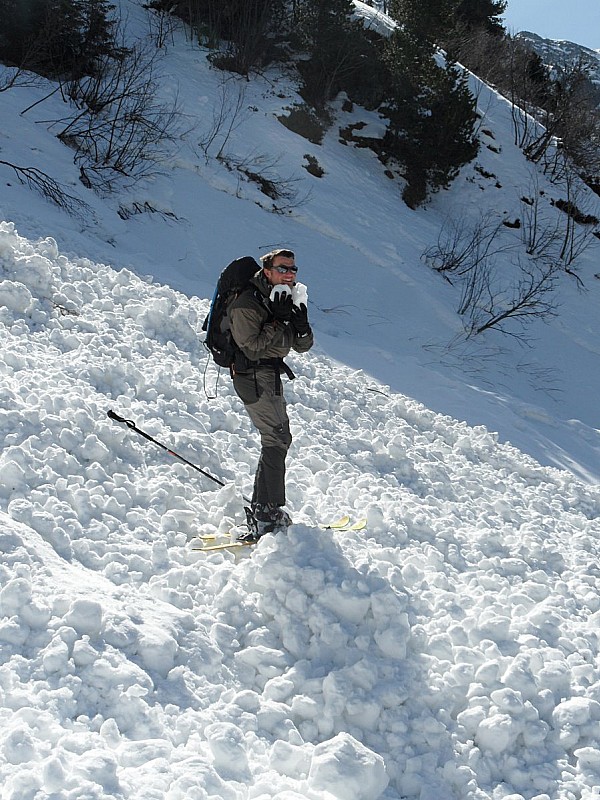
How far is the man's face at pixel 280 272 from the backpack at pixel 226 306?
0.15 metres

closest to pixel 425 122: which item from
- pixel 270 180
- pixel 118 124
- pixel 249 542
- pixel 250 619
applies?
pixel 270 180

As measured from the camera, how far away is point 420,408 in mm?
8094

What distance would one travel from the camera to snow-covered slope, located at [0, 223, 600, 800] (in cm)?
262

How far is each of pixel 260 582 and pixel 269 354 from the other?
4.15 ft

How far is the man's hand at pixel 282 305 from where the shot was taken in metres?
3.86

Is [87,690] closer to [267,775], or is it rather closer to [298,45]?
[267,775]

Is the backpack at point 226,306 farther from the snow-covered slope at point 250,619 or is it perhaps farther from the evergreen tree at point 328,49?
the evergreen tree at point 328,49

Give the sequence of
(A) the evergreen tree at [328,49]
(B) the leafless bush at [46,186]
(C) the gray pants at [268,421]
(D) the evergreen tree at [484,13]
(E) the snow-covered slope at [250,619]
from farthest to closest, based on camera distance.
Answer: (D) the evergreen tree at [484,13], (A) the evergreen tree at [328,49], (B) the leafless bush at [46,186], (C) the gray pants at [268,421], (E) the snow-covered slope at [250,619]

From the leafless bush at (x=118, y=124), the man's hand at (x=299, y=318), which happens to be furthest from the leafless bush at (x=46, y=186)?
the man's hand at (x=299, y=318)

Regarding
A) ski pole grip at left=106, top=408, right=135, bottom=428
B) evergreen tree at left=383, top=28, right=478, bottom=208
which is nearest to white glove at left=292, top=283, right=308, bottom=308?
ski pole grip at left=106, top=408, right=135, bottom=428

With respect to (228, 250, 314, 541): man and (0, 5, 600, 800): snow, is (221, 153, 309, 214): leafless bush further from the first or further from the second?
(228, 250, 314, 541): man

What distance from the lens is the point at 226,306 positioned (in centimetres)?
404

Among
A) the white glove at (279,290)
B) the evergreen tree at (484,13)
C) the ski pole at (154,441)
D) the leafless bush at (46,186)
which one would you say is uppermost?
the evergreen tree at (484,13)

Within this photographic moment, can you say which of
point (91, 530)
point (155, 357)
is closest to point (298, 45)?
point (155, 357)
